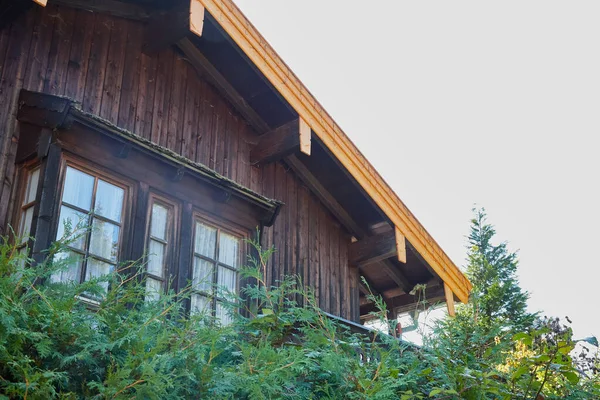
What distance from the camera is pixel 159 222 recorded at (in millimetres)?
6742

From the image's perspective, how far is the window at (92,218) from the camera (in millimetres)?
5770

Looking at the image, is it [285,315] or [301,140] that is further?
[301,140]

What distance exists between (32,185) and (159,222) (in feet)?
4.25

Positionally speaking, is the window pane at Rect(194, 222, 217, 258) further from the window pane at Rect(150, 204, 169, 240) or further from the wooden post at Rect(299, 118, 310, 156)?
the wooden post at Rect(299, 118, 310, 156)

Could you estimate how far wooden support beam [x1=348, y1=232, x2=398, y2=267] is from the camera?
8836mm

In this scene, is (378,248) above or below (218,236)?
above

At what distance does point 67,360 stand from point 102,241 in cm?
290

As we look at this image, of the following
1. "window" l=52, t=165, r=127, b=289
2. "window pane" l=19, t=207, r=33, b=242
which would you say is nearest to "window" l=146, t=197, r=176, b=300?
"window" l=52, t=165, r=127, b=289

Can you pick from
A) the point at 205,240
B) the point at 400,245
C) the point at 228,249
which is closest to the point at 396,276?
the point at 400,245

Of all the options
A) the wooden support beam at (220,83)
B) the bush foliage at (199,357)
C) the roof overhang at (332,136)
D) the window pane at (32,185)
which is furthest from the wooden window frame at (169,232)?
the bush foliage at (199,357)

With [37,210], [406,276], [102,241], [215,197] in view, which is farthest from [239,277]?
[406,276]

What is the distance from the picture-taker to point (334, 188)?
9000mm

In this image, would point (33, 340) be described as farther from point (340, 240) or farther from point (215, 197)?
point (340, 240)

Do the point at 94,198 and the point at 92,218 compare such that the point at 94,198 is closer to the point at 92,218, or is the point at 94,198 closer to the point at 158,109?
the point at 92,218
